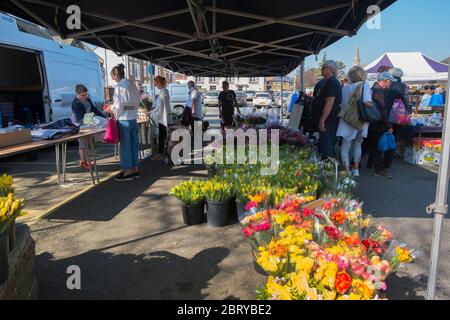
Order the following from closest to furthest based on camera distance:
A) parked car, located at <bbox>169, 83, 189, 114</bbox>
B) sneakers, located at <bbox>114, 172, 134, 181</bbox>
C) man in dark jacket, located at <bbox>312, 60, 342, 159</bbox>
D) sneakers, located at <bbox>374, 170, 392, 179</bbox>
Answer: man in dark jacket, located at <bbox>312, 60, 342, 159</bbox> < sneakers, located at <bbox>114, 172, 134, 181</bbox> < sneakers, located at <bbox>374, 170, 392, 179</bbox> < parked car, located at <bbox>169, 83, 189, 114</bbox>

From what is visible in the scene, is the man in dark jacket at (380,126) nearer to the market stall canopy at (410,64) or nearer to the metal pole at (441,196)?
the metal pole at (441,196)

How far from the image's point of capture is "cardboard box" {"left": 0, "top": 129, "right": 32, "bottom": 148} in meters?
3.79

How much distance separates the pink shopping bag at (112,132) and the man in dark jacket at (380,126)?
175 inches

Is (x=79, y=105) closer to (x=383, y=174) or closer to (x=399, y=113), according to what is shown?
(x=383, y=174)

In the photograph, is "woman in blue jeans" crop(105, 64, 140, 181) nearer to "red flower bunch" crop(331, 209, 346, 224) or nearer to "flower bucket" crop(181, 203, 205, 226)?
"flower bucket" crop(181, 203, 205, 226)

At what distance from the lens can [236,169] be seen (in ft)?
15.6

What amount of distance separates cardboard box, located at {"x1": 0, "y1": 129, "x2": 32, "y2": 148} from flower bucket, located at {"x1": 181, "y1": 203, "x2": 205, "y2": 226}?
205 cm

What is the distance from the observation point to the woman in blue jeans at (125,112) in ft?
18.3

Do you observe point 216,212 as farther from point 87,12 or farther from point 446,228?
point 87,12

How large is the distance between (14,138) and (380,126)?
5.80 metres

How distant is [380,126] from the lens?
252 inches

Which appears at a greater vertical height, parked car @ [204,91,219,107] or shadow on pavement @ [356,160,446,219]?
parked car @ [204,91,219,107]

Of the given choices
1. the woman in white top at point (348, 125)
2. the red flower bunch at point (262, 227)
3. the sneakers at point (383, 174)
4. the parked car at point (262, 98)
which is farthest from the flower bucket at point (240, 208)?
the parked car at point (262, 98)

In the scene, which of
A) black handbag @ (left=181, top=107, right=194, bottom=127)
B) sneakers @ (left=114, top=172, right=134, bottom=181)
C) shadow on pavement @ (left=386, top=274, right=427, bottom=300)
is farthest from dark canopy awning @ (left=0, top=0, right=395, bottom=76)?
shadow on pavement @ (left=386, top=274, right=427, bottom=300)
